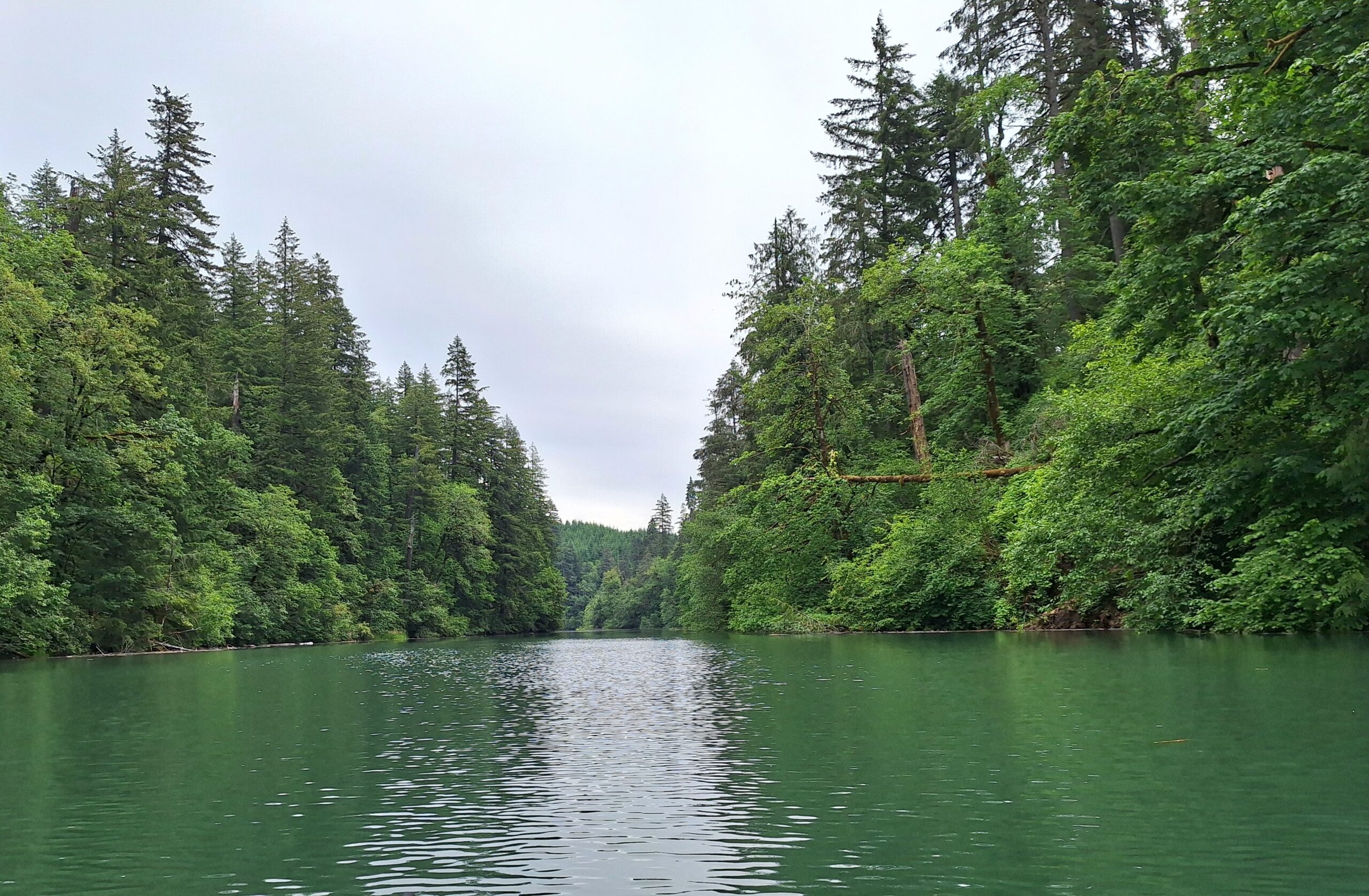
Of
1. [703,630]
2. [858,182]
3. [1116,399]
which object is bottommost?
[703,630]

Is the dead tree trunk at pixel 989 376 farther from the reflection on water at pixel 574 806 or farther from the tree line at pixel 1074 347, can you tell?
the reflection on water at pixel 574 806

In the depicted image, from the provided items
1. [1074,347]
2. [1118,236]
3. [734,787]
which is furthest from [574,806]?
[1118,236]

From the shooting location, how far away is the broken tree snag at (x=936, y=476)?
1158 inches

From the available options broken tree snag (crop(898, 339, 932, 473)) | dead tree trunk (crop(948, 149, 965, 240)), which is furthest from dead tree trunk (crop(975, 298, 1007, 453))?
dead tree trunk (crop(948, 149, 965, 240))

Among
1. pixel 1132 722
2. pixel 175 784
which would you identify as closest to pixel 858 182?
pixel 1132 722

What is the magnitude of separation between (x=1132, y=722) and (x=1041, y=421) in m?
20.6

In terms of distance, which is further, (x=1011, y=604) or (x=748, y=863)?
(x=1011, y=604)

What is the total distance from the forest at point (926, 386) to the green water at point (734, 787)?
190 inches

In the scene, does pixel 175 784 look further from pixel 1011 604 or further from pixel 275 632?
pixel 275 632

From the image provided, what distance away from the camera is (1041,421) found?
2886 centimetres

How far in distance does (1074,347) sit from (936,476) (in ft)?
19.6

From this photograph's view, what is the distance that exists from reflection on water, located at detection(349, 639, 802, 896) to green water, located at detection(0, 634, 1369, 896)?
0.10ft

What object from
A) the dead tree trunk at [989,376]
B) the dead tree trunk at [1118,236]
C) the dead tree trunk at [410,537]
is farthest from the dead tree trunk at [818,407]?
the dead tree trunk at [410,537]

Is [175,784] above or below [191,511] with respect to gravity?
below
